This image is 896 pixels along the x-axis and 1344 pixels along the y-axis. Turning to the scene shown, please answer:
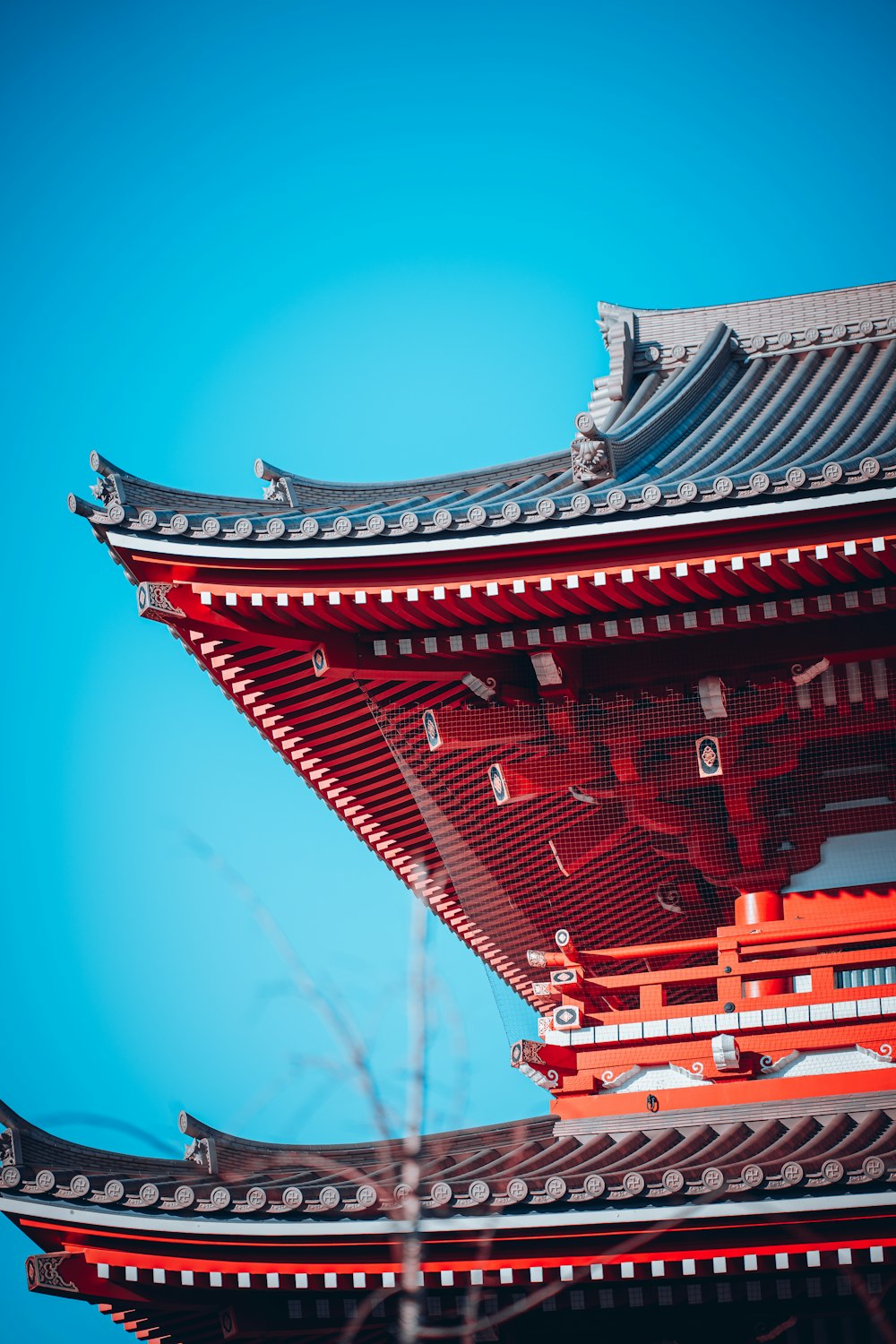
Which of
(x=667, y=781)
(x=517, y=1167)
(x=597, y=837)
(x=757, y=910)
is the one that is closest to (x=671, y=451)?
(x=667, y=781)

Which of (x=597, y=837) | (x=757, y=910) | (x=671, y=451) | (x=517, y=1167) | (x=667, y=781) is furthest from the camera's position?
(x=597, y=837)

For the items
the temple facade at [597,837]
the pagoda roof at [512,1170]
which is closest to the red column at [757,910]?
the temple facade at [597,837]

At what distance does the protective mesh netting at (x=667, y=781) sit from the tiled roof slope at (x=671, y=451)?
49.7 inches

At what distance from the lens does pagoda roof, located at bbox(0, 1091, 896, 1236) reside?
673cm

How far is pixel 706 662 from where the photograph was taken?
835 cm

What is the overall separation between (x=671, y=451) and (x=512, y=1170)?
453cm

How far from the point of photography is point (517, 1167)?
25.5ft

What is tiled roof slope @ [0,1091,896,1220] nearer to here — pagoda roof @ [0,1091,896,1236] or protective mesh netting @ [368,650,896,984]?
pagoda roof @ [0,1091,896,1236]

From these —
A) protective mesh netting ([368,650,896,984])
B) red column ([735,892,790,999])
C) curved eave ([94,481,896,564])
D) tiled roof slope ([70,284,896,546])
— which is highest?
tiled roof slope ([70,284,896,546])

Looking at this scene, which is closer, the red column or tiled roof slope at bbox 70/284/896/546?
tiled roof slope at bbox 70/284/896/546

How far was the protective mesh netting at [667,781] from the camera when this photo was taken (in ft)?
27.6

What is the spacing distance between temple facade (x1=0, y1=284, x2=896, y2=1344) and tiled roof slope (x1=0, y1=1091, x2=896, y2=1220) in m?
0.02

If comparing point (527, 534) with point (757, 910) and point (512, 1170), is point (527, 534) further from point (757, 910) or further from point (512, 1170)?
point (512, 1170)

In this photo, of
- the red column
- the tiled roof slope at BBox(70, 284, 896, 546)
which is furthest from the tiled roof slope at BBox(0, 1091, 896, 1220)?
the tiled roof slope at BBox(70, 284, 896, 546)
